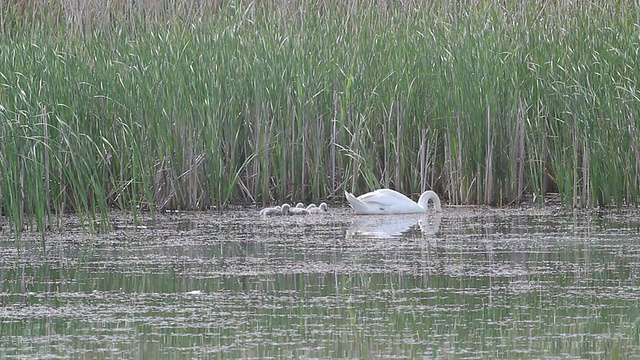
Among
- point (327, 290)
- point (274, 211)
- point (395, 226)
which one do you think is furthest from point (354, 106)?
point (327, 290)

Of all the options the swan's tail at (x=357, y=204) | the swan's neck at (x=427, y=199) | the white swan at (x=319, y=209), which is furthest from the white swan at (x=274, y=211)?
the swan's neck at (x=427, y=199)

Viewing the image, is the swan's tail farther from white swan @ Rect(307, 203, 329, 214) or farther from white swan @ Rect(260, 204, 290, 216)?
white swan @ Rect(260, 204, 290, 216)

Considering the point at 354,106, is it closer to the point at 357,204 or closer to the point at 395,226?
the point at 357,204

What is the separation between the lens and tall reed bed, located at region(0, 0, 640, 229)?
327 inches

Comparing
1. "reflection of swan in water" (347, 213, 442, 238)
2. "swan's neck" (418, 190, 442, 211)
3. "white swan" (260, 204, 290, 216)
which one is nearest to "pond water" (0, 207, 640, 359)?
"reflection of swan in water" (347, 213, 442, 238)

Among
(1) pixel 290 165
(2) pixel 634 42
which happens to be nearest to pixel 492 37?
(2) pixel 634 42

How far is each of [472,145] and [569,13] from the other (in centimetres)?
163

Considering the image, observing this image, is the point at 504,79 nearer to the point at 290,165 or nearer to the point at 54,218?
the point at 290,165

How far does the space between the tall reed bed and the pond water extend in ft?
2.33

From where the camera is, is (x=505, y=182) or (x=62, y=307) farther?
(x=505, y=182)

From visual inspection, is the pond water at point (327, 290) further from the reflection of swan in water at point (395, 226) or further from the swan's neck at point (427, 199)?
the swan's neck at point (427, 199)

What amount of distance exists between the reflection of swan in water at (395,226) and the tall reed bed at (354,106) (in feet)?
2.03

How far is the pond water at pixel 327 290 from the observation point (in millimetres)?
4223

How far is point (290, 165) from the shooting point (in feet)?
29.8
